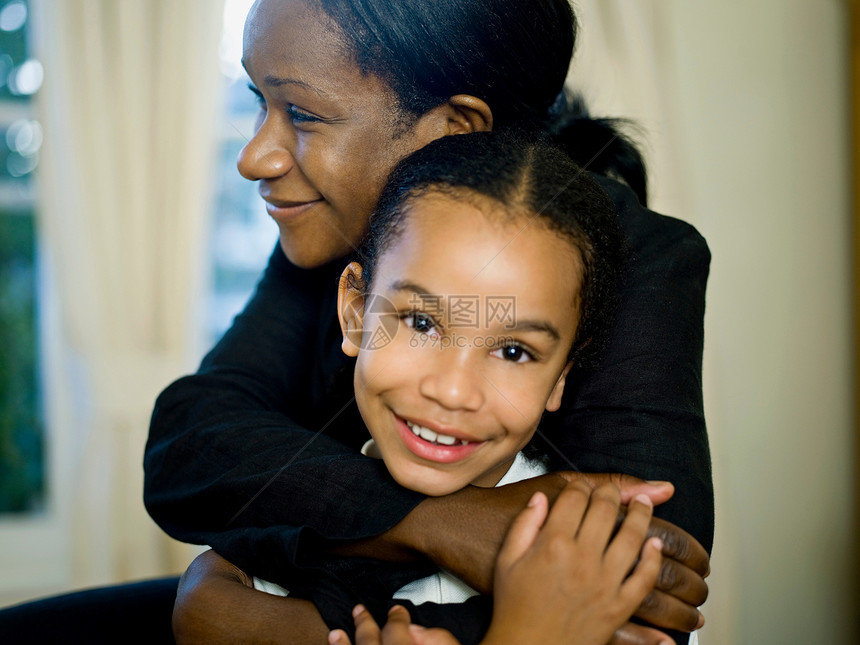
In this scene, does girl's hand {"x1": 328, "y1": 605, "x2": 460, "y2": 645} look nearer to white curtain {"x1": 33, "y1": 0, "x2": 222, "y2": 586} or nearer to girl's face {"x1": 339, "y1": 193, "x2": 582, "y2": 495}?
girl's face {"x1": 339, "y1": 193, "x2": 582, "y2": 495}

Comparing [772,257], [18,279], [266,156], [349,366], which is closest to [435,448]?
[349,366]

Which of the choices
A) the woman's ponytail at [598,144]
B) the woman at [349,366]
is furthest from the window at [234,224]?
the woman's ponytail at [598,144]

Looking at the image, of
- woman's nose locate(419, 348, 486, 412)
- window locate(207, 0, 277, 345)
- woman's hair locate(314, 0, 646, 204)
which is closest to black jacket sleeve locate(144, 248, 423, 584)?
woman's nose locate(419, 348, 486, 412)

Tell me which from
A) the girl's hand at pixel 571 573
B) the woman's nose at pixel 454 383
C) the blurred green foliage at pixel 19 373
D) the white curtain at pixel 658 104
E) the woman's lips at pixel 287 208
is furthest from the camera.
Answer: the blurred green foliage at pixel 19 373

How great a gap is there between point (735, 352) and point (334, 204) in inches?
61.9

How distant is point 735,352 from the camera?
7.24ft

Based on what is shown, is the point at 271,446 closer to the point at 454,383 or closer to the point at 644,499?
the point at 454,383

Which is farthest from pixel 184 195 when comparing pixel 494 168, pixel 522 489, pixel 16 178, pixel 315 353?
pixel 522 489

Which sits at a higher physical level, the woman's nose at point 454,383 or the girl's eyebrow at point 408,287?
the girl's eyebrow at point 408,287

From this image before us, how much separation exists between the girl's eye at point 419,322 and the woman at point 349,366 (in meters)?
0.18

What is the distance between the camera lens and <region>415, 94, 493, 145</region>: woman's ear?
102 cm

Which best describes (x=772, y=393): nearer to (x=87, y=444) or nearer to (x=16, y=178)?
(x=87, y=444)

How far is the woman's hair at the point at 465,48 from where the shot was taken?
960mm

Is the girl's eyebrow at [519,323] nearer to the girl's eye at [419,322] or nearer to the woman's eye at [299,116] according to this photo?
the girl's eye at [419,322]
